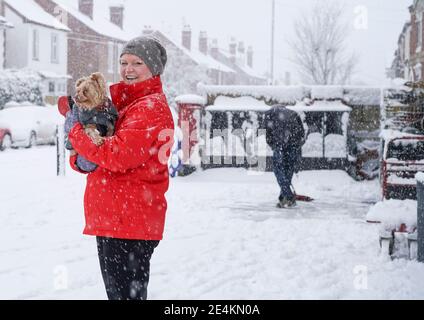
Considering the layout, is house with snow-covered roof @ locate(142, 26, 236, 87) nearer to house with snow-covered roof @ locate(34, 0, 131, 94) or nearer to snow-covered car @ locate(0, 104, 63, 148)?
house with snow-covered roof @ locate(34, 0, 131, 94)

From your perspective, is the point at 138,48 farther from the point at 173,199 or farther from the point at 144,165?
the point at 173,199

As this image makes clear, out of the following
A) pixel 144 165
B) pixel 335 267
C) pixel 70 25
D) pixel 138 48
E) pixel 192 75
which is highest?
pixel 70 25

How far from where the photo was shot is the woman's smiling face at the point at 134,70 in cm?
317

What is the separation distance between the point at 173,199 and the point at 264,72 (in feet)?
292

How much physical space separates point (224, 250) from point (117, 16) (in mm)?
44478

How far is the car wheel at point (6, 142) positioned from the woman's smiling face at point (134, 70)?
1716 cm

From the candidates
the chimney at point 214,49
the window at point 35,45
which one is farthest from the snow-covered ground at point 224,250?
the chimney at point 214,49

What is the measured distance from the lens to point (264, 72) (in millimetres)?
97500

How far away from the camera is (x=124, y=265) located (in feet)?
10.3

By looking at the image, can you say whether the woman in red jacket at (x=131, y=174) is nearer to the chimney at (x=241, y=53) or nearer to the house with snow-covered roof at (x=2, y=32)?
the house with snow-covered roof at (x=2, y=32)

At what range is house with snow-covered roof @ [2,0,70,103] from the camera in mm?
35188

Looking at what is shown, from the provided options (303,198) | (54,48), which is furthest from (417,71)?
(54,48)
